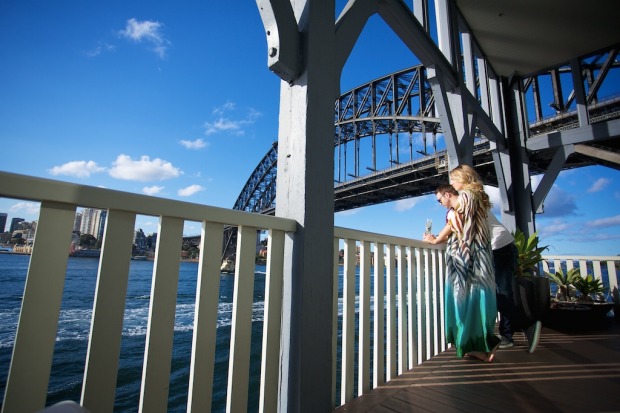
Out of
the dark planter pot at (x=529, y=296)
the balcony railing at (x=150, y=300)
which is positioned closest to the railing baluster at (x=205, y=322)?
the balcony railing at (x=150, y=300)

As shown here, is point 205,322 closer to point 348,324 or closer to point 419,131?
point 348,324

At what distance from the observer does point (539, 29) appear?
2.76 metres

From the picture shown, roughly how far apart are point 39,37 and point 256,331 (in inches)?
264

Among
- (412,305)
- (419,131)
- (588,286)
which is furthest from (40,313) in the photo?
(419,131)

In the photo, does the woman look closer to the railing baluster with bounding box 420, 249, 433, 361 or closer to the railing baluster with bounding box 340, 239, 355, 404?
the railing baluster with bounding box 420, 249, 433, 361

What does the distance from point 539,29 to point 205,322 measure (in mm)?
3711

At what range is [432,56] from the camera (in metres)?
1.95

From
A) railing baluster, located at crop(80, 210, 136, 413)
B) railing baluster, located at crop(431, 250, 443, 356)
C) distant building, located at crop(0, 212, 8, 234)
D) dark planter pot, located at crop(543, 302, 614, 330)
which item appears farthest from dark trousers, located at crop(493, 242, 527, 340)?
distant building, located at crop(0, 212, 8, 234)

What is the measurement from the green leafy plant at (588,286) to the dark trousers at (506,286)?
4.52ft

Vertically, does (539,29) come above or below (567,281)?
above

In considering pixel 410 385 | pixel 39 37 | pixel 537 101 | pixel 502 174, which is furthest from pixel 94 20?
pixel 537 101

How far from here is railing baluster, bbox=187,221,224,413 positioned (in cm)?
63

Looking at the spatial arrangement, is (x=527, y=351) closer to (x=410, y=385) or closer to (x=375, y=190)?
(x=410, y=385)

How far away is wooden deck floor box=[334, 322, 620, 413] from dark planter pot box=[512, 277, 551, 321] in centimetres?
20
